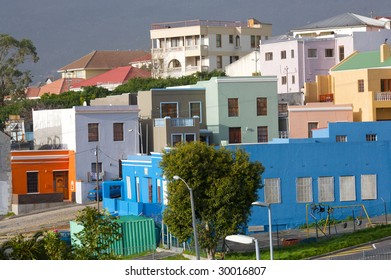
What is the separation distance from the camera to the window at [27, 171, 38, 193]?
14.4 metres

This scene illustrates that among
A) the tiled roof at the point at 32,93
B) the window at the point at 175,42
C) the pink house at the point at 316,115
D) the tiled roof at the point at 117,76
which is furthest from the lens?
the tiled roof at the point at 32,93

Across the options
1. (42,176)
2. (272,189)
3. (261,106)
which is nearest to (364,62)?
(261,106)

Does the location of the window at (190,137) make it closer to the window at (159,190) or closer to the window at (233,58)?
the window at (159,190)

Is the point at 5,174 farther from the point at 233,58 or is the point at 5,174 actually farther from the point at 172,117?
the point at 233,58

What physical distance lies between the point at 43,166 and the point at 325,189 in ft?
15.7

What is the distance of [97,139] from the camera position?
14.8 meters

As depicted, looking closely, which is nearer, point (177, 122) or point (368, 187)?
point (368, 187)

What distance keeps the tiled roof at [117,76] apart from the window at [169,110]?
0.42 metres

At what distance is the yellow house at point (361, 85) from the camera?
14.7 m

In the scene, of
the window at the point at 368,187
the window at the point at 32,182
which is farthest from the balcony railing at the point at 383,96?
the window at the point at 32,182

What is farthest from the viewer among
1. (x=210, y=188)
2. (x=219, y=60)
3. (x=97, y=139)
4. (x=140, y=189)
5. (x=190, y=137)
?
(x=97, y=139)

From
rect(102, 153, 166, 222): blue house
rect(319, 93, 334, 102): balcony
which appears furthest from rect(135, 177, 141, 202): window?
rect(319, 93, 334, 102): balcony
